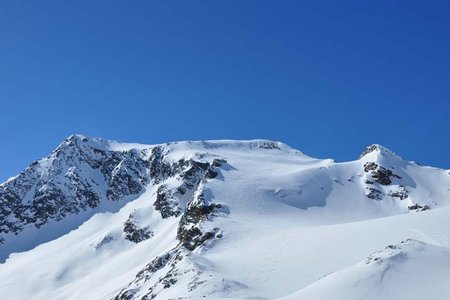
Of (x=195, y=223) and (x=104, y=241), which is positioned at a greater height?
(x=104, y=241)

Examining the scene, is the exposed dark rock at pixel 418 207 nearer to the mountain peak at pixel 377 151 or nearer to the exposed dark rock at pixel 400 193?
the exposed dark rock at pixel 400 193

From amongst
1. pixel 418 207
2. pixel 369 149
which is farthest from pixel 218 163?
pixel 418 207

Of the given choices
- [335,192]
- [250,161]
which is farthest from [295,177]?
[250,161]

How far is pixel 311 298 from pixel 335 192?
72.0m

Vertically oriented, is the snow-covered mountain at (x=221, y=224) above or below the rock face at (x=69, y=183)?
below

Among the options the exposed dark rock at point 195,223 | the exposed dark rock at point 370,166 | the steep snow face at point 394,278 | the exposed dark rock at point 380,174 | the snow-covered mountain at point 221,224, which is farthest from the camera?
the exposed dark rock at point 370,166

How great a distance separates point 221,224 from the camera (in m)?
85.2

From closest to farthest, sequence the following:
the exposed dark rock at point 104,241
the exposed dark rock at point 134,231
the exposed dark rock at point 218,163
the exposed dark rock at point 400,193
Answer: the exposed dark rock at point 400,193
the exposed dark rock at point 218,163
the exposed dark rock at point 134,231
the exposed dark rock at point 104,241

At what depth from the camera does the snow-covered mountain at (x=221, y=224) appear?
2068 inches

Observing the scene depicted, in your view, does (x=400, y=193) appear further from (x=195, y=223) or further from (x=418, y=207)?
(x=195, y=223)

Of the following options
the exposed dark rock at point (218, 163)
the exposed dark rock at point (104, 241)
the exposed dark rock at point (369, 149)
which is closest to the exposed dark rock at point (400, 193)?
the exposed dark rock at point (369, 149)

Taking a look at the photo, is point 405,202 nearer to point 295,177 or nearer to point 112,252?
point 295,177

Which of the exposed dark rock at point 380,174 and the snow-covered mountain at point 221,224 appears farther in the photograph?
the exposed dark rock at point 380,174

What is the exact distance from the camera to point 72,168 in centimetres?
15850
